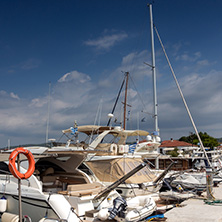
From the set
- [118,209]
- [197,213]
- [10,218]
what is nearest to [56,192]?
[10,218]

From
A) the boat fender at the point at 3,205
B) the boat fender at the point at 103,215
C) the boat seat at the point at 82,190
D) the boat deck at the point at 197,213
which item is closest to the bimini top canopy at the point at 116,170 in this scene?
the boat seat at the point at 82,190

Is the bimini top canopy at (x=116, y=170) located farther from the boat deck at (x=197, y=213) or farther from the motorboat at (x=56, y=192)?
the boat deck at (x=197, y=213)

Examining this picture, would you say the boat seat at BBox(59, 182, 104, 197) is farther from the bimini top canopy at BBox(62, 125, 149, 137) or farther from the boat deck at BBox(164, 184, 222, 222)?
the bimini top canopy at BBox(62, 125, 149, 137)

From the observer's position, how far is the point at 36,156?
8898 mm

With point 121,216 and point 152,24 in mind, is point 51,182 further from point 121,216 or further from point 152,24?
point 152,24

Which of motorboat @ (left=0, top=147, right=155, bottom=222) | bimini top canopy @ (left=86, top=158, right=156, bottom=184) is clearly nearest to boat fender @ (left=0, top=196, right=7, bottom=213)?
motorboat @ (left=0, top=147, right=155, bottom=222)

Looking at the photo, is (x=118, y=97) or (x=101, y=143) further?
(x=118, y=97)

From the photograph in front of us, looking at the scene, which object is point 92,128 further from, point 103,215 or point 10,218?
point 10,218

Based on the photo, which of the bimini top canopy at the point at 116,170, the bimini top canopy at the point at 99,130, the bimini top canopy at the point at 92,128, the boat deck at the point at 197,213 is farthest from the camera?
the bimini top canopy at the point at 92,128

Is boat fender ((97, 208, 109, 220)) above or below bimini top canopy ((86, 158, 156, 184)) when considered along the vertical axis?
below

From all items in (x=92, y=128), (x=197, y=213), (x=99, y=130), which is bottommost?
(x=197, y=213)

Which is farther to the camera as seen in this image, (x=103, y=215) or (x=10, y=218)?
(x=103, y=215)

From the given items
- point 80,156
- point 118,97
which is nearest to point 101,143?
point 80,156

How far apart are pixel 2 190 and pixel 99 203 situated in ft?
11.0
